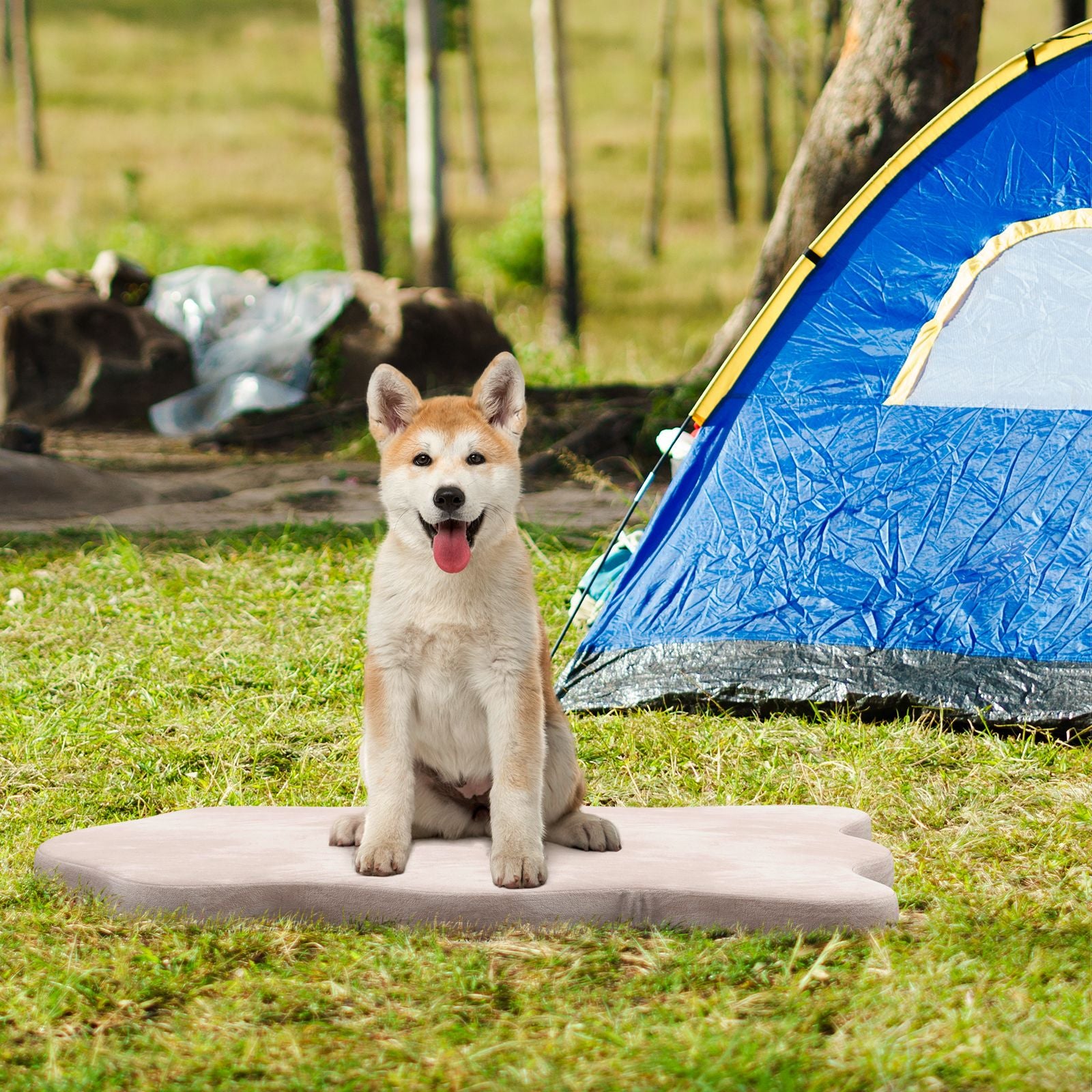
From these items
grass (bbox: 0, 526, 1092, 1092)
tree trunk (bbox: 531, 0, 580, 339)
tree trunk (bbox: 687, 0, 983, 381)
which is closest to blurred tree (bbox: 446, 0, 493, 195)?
tree trunk (bbox: 531, 0, 580, 339)

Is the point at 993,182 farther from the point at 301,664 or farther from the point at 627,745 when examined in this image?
the point at 301,664

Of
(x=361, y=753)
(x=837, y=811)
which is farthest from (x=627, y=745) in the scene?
(x=361, y=753)

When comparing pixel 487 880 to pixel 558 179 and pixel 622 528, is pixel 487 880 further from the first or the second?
pixel 558 179

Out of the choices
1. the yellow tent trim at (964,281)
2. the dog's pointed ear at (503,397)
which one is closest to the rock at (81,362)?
the yellow tent trim at (964,281)

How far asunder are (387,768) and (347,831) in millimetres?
343

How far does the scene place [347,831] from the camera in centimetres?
314

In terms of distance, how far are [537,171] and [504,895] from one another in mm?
32235

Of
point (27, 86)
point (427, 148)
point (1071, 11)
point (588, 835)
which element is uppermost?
point (27, 86)

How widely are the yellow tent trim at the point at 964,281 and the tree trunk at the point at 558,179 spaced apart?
35.5ft

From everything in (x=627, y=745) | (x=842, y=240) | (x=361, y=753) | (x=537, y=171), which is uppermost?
(x=537, y=171)

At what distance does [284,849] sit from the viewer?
3.10 m

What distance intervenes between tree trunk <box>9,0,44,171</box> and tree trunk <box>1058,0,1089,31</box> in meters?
22.0

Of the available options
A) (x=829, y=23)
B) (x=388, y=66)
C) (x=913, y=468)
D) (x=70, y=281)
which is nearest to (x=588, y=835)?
(x=913, y=468)

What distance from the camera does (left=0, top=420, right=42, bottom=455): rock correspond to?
8492 millimetres
